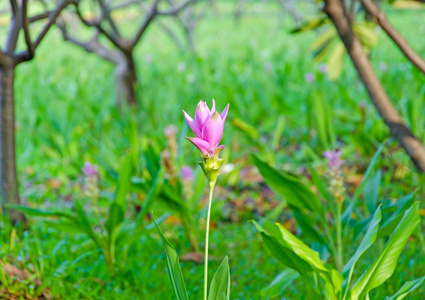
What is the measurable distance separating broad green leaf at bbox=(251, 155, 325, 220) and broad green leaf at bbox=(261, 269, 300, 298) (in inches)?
7.6

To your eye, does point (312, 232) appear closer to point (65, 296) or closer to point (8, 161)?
point (65, 296)

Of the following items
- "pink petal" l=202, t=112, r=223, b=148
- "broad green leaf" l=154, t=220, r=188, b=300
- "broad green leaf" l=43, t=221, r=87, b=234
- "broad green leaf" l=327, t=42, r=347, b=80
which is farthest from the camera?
"broad green leaf" l=327, t=42, r=347, b=80

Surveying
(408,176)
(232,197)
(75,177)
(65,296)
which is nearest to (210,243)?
(232,197)

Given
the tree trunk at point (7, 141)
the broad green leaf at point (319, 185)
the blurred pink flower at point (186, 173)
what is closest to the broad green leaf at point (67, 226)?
the tree trunk at point (7, 141)

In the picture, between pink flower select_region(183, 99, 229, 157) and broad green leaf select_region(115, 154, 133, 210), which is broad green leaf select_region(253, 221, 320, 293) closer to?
pink flower select_region(183, 99, 229, 157)

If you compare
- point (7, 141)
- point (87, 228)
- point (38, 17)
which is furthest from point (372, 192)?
point (38, 17)

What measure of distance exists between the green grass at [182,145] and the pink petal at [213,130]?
29.7 inches

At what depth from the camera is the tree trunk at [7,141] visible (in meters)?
1.72

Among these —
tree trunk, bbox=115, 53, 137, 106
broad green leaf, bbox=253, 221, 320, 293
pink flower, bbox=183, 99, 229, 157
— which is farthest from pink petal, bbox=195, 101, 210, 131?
tree trunk, bbox=115, 53, 137, 106

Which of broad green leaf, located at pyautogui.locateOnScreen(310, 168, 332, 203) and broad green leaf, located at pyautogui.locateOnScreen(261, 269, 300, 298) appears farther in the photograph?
broad green leaf, located at pyautogui.locateOnScreen(310, 168, 332, 203)

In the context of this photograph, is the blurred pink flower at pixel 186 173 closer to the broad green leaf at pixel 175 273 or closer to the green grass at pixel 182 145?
the green grass at pixel 182 145

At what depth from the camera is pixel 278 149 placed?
3051 millimetres

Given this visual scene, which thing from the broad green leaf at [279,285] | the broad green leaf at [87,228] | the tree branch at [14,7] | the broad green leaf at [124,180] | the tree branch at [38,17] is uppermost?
the tree branch at [14,7]

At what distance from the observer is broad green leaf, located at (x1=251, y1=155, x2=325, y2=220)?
52.3 inches
